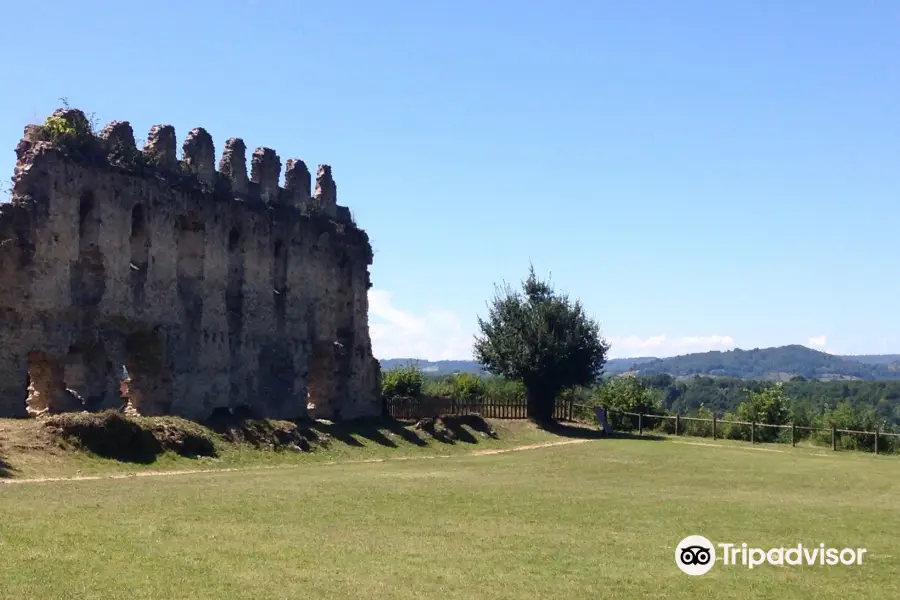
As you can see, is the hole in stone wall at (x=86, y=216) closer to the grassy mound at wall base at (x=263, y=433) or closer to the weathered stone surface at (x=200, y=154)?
the weathered stone surface at (x=200, y=154)

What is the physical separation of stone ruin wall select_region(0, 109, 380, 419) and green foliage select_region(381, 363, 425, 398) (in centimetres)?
1328

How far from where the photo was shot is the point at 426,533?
42.3 feet

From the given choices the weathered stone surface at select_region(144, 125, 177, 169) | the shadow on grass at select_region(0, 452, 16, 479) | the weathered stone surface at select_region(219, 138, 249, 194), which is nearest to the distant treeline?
the weathered stone surface at select_region(219, 138, 249, 194)

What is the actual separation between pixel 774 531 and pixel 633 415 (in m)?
30.8

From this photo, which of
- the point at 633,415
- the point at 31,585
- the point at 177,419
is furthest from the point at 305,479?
the point at 633,415

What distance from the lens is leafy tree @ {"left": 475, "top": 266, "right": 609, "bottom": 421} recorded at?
40406mm

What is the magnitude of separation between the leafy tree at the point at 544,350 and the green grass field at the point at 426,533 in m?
17.4

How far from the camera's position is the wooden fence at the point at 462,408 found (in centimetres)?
3831

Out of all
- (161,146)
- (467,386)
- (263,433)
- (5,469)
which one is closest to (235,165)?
(161,146)

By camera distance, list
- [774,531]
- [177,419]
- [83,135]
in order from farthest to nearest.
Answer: [83,135]
[177,419]
[774,531]

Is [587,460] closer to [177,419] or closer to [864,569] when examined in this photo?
[177,419]

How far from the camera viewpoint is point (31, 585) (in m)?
8.88

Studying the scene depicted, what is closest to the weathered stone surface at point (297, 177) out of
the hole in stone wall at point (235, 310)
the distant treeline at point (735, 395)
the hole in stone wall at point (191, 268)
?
the hole in stone wall at point (235, 310)

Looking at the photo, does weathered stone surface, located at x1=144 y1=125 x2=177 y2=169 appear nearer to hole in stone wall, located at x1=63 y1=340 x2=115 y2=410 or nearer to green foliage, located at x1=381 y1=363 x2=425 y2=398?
hole in stone wall, located at x1=63 y1=340 x2=115 y2=410
